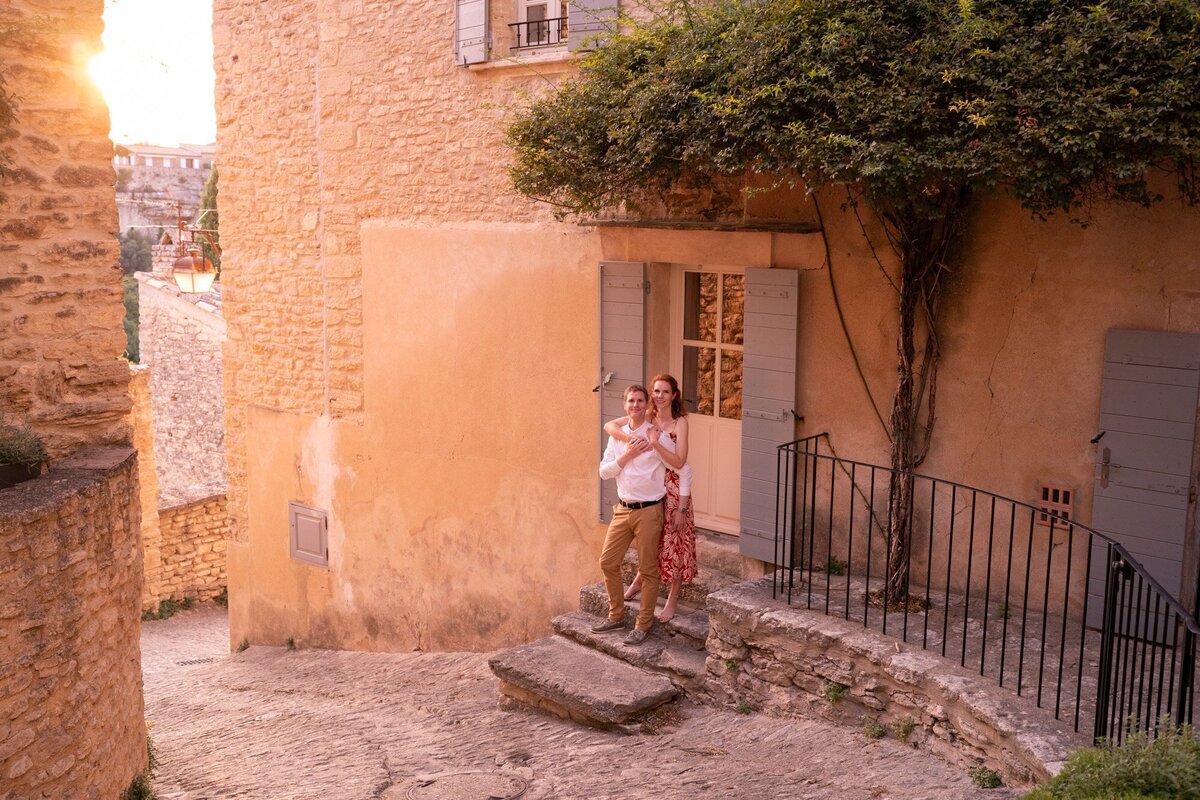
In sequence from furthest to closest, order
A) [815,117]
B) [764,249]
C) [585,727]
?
[764,249] → [585,727] → [815,117]

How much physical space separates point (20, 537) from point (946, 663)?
4.34m

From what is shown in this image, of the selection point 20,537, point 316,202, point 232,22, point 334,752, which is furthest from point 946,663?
point 232,22

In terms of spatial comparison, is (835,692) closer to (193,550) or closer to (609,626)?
(609,626)

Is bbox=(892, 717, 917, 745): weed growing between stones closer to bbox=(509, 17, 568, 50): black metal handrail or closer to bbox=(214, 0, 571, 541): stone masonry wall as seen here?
bbox=(214, 0, 571, 541): stone masonry wall

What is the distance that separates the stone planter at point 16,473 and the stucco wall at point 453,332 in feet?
12.5

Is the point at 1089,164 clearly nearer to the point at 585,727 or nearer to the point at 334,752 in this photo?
the point at 585,727

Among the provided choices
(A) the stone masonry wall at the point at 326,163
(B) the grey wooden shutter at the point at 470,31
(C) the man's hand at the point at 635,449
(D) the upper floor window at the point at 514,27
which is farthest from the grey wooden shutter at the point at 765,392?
(B) the grey wooden shutter at the point at 470,31

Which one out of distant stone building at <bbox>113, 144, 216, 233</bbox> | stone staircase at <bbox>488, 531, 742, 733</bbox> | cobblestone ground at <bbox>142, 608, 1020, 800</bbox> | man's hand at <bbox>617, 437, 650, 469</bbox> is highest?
distant stone building at <bbox>113, 144, 216, 233</bbox>

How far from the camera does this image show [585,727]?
6.68 m

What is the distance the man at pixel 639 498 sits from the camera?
22.3 feet

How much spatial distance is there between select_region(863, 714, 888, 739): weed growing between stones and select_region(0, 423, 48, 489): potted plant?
4.34m

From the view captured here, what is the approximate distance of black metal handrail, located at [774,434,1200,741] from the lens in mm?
5559

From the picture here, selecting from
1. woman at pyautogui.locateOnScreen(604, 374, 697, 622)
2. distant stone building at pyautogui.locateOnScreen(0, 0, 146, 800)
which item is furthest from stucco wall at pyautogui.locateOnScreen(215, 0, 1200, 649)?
distant stone building at pyautogui.locateOnScreen(0, 0, 146, 800)

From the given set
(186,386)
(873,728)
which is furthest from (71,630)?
(186,386)
